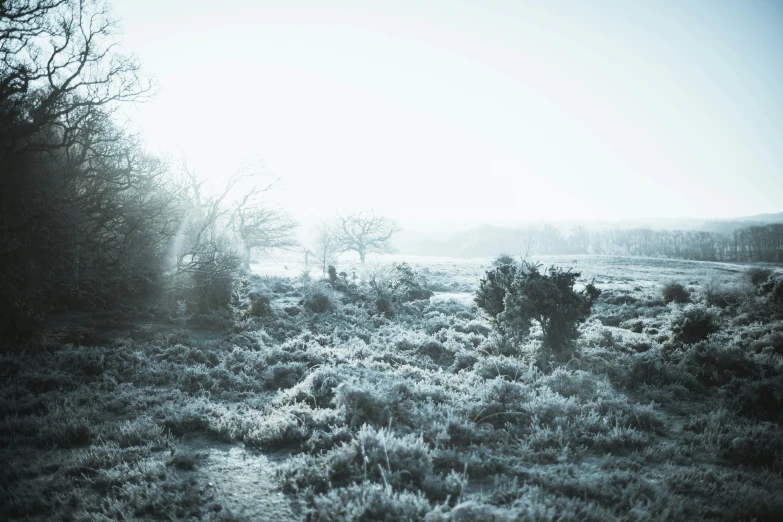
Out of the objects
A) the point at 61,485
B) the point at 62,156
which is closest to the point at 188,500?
the point at 61,485

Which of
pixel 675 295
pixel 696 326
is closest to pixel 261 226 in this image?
pixel 675 295

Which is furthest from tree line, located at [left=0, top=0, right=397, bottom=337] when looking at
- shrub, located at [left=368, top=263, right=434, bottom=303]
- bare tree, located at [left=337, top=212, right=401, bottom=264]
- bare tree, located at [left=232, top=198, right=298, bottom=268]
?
bare tree, located at [left=337, top=212, right=401, bottom=264]

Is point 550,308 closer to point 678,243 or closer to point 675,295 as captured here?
point 675,295

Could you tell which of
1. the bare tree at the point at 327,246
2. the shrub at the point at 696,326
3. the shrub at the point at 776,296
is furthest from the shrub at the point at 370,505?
the bare tree at the point at 327,246

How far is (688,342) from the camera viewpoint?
12.0 meters

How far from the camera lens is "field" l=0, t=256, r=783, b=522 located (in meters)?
4.29

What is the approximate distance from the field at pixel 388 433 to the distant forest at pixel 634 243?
60.8m

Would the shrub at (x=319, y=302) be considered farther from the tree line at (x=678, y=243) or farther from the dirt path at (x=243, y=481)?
the tree line at (x=678, y=243)

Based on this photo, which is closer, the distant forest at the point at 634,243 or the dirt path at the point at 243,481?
the dirt path at the point at 243,481

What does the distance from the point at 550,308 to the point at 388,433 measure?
8.39 m

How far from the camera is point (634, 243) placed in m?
110

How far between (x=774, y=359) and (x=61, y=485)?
15.5 m

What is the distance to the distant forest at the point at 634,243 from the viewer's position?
7938 cm

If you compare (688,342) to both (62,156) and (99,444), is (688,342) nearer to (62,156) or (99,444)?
(99,444)
